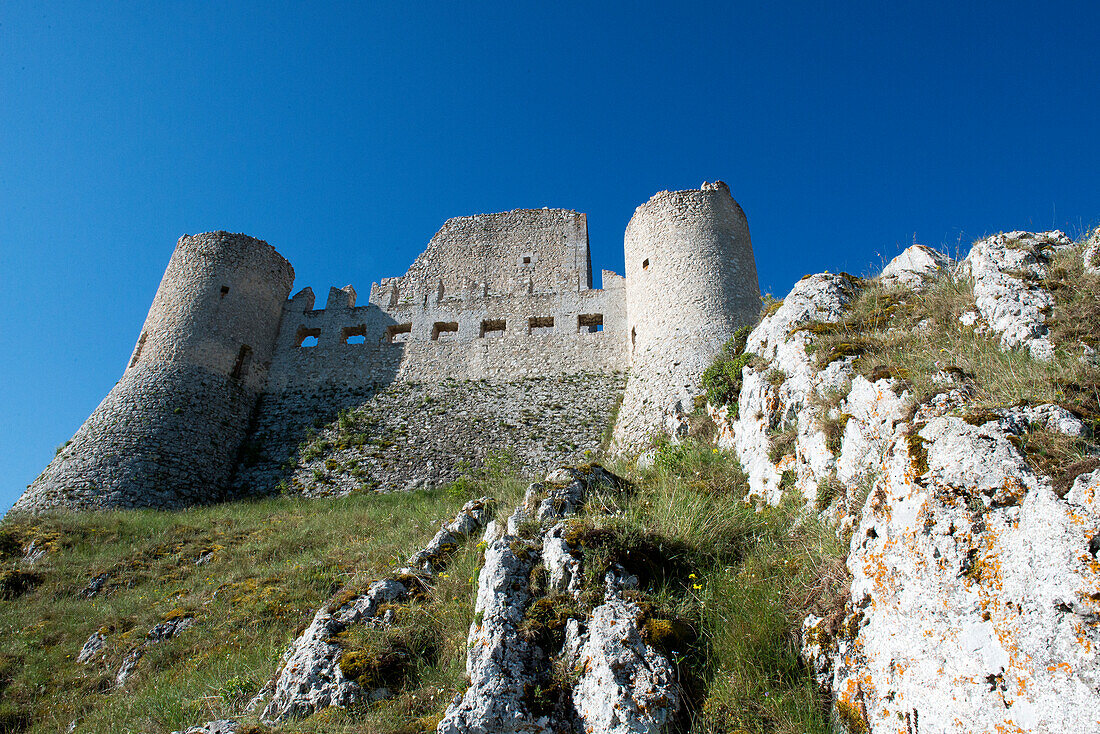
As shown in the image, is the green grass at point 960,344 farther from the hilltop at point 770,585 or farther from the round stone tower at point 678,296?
the round stone tower at point 678,296

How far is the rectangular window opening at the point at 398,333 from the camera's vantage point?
62.6 feet

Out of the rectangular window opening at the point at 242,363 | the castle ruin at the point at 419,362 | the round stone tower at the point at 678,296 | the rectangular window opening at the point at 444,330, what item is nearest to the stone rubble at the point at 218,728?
the castle ruin at the point at 419,362

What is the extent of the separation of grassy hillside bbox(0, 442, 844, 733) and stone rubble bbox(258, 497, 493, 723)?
18 centimetres

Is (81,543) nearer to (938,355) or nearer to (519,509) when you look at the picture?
(519,509)

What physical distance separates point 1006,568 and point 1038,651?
43cm

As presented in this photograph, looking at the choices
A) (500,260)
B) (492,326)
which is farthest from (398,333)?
(500,260)

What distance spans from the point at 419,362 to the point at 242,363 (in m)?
5.11

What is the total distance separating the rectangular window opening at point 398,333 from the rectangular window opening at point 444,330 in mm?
739

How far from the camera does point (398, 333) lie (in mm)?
19750

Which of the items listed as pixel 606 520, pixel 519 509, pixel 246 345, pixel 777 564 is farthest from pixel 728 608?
pixel 246 345

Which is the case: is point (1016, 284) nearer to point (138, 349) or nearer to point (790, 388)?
point (790, 388)

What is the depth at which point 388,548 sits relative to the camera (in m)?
8.41

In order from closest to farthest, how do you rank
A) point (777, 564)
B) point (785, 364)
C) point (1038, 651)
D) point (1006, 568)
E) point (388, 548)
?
point (1038, 651)
point (1006, 568)
point (777, 564)
point (785, 364)
point (388, 548)

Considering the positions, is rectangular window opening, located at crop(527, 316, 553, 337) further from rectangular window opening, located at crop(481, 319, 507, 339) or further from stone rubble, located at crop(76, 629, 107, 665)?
stone rubble, located at crop(76, 629, 107, 665)
